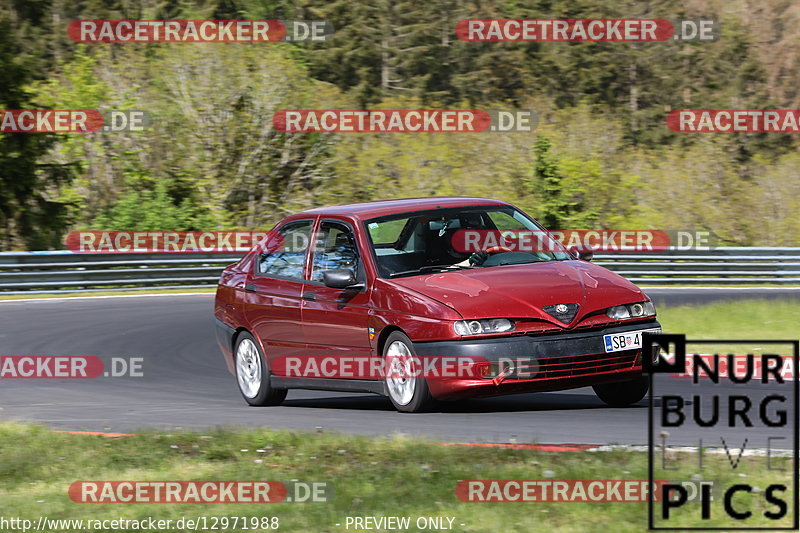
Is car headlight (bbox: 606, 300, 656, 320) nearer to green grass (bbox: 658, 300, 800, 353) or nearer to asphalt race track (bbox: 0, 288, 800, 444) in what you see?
asphalt race track (bbox: 0, 288, 800, 444)

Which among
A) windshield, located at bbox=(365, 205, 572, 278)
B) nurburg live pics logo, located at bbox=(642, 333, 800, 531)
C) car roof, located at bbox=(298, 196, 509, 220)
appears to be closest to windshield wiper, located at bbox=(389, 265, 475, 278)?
windshield, located at bbox=(365, 205, 572, 278)

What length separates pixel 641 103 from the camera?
60531mm

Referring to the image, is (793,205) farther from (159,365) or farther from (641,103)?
(159,365)

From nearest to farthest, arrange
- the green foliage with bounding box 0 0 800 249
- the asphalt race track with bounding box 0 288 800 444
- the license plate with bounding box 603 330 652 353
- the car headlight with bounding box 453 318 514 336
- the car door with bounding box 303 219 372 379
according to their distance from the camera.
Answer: the asphalt race track with bounding box 0 288 800 444, the car headlight with bounding box 453 318 514 336, the license plate with bounding box 603 330 652 353, the car door with bounding box 303 219 372 379, the green foliage with bounding box 0 0 800 249

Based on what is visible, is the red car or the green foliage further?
the green foliage

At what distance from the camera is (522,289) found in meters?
9.37

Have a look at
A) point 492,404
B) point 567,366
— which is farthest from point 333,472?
point 492,404

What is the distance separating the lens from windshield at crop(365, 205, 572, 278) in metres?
10.1

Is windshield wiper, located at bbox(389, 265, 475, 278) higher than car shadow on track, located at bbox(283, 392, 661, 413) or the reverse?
higher

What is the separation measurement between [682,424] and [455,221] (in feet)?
8.74

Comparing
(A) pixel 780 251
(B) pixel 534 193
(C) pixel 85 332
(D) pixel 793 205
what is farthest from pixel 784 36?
(C) pixel 85 332

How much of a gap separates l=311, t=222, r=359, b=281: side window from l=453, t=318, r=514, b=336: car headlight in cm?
146

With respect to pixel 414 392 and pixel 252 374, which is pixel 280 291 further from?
pixel 414 392

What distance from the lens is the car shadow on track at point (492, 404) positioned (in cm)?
1009
